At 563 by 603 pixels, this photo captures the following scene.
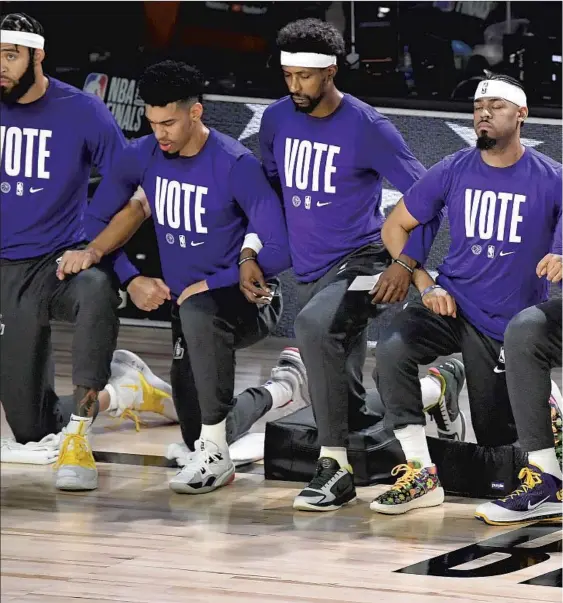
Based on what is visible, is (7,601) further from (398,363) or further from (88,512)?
(398,363)

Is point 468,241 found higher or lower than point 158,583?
higher

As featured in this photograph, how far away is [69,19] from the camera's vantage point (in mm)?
6871

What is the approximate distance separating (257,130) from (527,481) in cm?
305

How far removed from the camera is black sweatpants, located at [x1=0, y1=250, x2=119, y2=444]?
410cm

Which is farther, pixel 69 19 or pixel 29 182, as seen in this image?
pixel 69 19

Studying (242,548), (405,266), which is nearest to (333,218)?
(405,266)

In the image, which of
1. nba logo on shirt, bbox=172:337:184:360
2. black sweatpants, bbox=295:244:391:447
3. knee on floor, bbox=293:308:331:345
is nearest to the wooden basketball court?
black sweatpants, bbox=295:244:391:447

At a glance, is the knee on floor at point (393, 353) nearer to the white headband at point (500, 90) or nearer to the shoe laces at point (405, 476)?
the shoe laces at point (405, 476)

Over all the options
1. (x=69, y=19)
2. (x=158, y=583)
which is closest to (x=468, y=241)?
(x=158, y=583)

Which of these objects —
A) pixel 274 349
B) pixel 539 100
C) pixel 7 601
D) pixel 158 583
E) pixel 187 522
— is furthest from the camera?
pixel 274 349

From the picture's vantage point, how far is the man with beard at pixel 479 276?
3754mm

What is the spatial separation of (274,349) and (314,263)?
2256 mm

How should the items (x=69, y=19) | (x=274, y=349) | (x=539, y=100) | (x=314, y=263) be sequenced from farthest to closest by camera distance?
(x=69, y=19), (x=274, y=349), (x=539, y=100), (x=314, y=263)

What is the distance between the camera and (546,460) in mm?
3660
